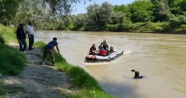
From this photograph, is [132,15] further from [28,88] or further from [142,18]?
[28,88]

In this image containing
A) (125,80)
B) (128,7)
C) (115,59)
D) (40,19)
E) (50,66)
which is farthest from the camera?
(128,7)

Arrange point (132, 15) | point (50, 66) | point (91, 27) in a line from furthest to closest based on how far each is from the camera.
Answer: point (132, 15) < point (91, 27) < point (50, 66)

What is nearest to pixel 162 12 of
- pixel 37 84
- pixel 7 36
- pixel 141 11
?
pixel 141 11

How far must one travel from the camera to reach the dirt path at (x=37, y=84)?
7.23 meters

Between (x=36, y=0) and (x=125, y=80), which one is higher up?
(x=36, y=0)

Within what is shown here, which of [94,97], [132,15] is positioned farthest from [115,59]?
[132,15]

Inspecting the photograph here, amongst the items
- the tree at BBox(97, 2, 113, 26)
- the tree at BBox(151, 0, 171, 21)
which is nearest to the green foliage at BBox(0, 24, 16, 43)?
the tree at BBox(151, 0, 171, 21)

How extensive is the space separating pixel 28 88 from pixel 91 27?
82.1m

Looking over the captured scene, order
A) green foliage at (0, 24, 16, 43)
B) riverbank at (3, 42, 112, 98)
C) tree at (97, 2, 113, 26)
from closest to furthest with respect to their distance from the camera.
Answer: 1. riverbank at (3, 42, 112, 98)
2. green foliage at (0, 24, 16, 43)
3. tree at (97, 2, 113, 26)

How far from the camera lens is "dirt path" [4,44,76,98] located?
7229mm

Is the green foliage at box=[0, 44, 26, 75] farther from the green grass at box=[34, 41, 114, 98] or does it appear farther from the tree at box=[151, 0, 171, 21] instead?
the tree at box=[151, 0, 171, 21]

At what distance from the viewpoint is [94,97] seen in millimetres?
7828

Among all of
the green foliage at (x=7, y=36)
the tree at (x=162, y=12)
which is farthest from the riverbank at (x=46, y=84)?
the tree at (x=162, y=12)

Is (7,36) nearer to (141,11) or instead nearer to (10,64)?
(10,64)
